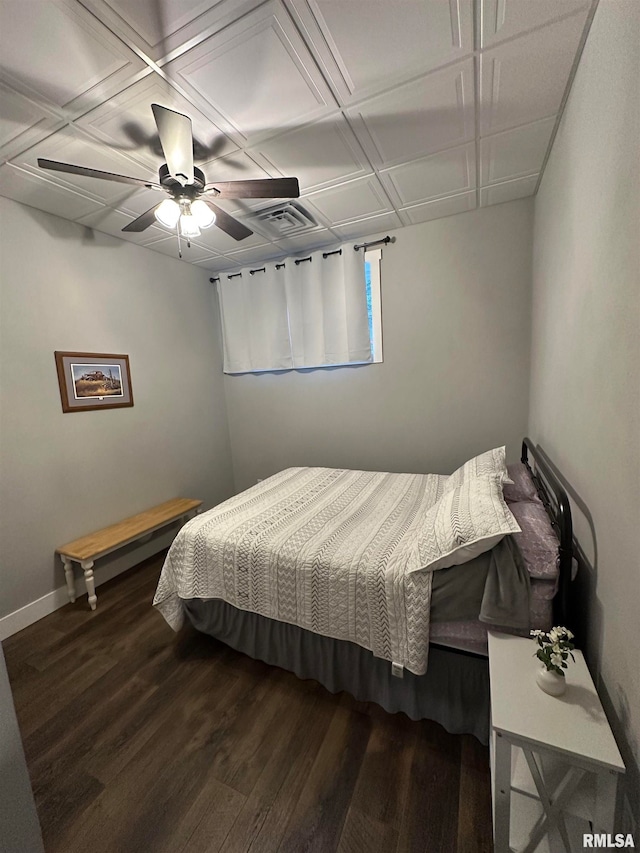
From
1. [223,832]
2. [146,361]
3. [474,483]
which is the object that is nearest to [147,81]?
[146,361]

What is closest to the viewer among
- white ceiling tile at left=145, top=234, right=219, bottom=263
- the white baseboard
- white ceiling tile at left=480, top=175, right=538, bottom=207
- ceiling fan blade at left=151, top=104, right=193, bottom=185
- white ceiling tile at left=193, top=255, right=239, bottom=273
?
ceiling fan blade at left=151, top=104, right=193, bottom=185

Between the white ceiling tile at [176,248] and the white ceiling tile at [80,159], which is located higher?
the white ceiling tile at [176,248]

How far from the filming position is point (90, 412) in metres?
2.63

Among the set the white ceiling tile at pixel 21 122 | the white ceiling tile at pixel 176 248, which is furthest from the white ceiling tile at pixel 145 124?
the white ceiling tile at pixel 176 248

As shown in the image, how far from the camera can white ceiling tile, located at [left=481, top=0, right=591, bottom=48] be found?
→ 116 centimetres

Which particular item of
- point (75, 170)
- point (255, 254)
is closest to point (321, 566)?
point (75, 170)

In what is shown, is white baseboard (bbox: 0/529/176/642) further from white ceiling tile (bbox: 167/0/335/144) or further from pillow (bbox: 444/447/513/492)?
white ceiling tile (bbox: 167/0/335/144)

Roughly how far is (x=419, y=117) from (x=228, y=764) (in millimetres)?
3121

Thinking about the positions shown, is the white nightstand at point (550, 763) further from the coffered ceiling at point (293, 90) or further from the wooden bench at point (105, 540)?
the wooden bench at point (105, 540)

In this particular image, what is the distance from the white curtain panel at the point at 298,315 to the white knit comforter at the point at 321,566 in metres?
1.62

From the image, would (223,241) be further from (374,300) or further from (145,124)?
(374,300)

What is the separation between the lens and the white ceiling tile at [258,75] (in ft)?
3.98

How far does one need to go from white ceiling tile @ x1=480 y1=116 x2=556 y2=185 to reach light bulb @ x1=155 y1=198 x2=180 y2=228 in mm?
1768

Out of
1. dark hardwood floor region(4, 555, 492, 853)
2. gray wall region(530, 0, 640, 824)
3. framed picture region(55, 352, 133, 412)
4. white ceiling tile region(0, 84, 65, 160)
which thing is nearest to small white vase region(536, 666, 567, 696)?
gray wall region(530, 0, 640, 824)
